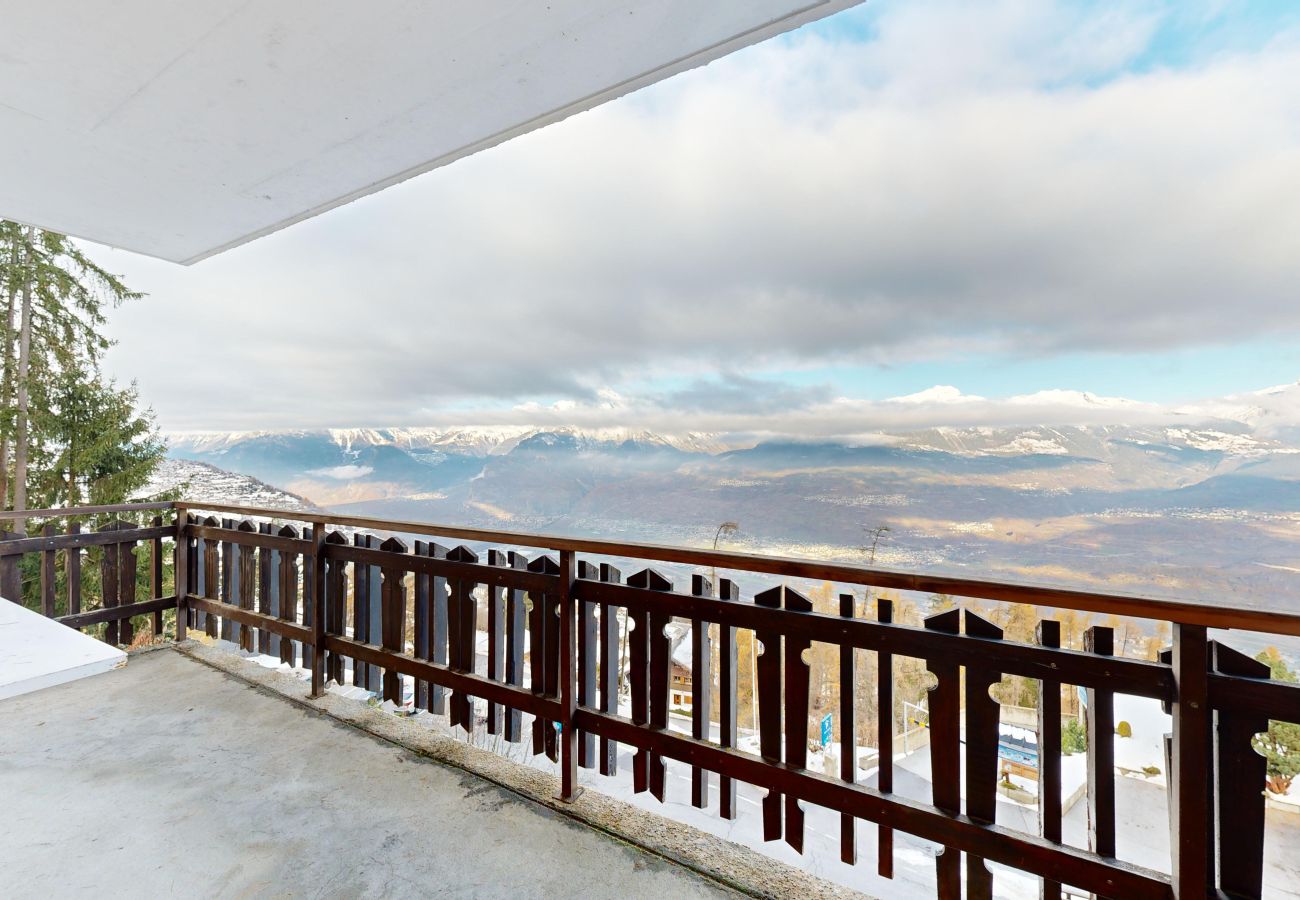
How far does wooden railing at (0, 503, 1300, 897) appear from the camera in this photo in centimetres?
111

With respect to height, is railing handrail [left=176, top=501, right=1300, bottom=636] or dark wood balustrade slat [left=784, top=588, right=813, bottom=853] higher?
railing handrail [left=176, top=501, right=1300, bottom=636]

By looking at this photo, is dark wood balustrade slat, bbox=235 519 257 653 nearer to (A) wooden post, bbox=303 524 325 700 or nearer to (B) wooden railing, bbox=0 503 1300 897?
(B) wooden railing, bbox=0 503 1300 897

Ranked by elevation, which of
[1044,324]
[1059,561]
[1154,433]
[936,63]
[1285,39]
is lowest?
[1059,561]

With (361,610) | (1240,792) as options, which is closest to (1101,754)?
(1240,792)

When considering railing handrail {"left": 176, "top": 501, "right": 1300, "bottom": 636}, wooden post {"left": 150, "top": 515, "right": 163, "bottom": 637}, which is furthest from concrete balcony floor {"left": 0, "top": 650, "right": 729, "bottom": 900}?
wooden post {"left": 150, "top": 515, "right": 163, "bottom": 637}

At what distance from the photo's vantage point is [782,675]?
65.8 inches

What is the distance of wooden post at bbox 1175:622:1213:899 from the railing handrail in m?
0.07

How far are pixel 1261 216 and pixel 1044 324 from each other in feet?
8.08

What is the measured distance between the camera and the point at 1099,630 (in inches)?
49.1

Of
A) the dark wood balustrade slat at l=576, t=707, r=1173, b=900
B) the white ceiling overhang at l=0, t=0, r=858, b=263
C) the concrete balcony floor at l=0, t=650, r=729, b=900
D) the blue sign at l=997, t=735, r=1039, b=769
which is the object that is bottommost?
the concrete balcony floor at l=0, t=650, r=729, b=900

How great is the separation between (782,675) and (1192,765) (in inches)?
36.9

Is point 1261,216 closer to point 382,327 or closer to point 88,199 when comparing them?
point 88,199

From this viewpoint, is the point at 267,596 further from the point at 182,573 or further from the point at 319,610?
the point at 182,573

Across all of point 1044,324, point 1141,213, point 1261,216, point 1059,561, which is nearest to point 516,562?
point 1059,561
